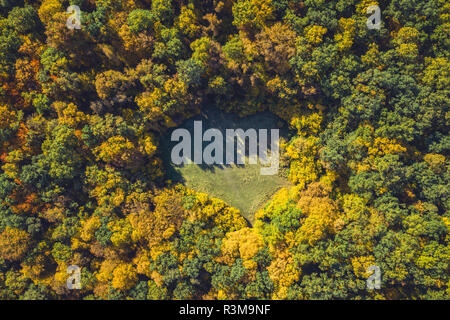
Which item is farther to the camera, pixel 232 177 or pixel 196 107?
pixel 232 177

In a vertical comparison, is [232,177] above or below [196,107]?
below

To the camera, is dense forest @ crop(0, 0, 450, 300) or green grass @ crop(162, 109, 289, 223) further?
green grass @ crop(162, 109, 289, 223)

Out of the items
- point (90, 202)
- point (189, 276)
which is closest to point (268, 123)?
point (189, 276)

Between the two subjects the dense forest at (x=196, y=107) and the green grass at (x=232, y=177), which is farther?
the green grass at (x=232, y=177)
